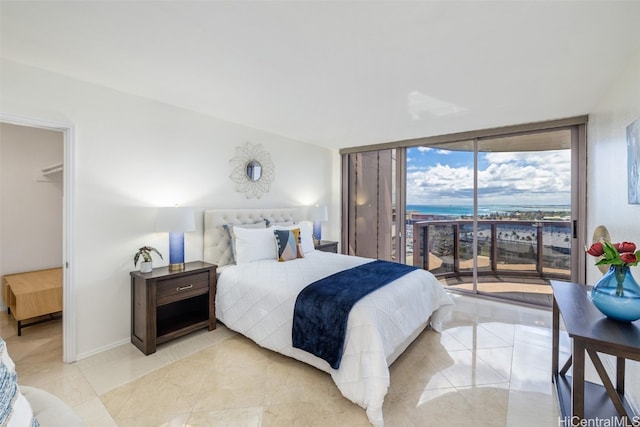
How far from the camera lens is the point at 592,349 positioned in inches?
51.3

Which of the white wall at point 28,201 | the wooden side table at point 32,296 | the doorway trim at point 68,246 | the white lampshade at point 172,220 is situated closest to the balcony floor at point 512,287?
the white lampshade at point 172,220

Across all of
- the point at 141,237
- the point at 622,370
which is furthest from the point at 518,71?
the point at 141,237

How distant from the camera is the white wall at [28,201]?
11.6 feet

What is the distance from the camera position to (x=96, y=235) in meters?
2.63

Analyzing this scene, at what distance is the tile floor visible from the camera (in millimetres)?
1869

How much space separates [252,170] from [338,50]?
2.34 m

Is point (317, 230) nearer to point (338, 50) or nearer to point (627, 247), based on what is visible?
point (338, 50)

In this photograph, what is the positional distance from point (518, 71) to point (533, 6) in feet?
2.76

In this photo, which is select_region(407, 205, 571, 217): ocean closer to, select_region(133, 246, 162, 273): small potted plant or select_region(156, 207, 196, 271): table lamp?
select_region(156, 207, 196, 271): table lamp

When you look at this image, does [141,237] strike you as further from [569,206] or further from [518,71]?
[569,206]

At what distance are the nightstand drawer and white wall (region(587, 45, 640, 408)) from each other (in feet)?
11.4

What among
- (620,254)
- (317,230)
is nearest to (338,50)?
(620,254)

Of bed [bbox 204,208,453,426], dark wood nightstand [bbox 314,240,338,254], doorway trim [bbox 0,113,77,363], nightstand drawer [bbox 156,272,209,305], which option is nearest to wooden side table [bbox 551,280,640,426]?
bed [bbox 204,208,453,426]

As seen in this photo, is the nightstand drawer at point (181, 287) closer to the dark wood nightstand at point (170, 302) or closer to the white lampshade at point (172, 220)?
the dark wood nightstand at point (170, 302)
